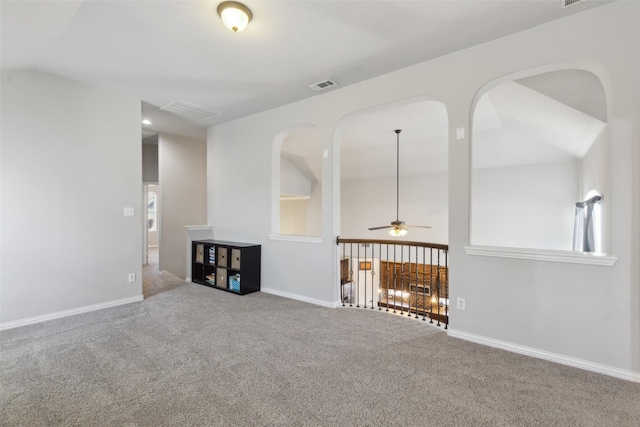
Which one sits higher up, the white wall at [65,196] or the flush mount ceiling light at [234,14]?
the flush mount ceiling light at [234,14]

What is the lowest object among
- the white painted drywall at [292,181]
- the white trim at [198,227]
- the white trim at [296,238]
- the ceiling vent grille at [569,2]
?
the white trim at [296,238]

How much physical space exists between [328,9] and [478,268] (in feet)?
8.77

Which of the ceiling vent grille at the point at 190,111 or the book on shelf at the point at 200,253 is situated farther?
the book on shelf at the point at 200,253

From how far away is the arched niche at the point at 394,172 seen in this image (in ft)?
17.7

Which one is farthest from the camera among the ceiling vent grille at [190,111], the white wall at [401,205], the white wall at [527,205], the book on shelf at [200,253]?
the white wall at [401,205]

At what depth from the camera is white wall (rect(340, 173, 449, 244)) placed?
744 cm

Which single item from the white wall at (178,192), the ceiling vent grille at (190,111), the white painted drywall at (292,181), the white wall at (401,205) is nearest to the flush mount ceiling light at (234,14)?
the ceiling vent grille at (190,111)

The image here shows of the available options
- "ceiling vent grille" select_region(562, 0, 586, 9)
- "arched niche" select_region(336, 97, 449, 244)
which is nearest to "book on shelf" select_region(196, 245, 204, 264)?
"arched niche" select_region(336, 97, 449, 244)

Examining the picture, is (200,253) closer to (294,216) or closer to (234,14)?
(234,14)

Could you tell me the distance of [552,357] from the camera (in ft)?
8.32

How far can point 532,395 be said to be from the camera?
2061mm

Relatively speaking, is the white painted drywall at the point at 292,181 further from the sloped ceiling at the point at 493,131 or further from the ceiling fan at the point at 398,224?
the ceiling fan at the point at 398,224

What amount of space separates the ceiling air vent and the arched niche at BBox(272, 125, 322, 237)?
2.09 metres

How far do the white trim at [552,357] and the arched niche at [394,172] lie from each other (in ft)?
10.7
